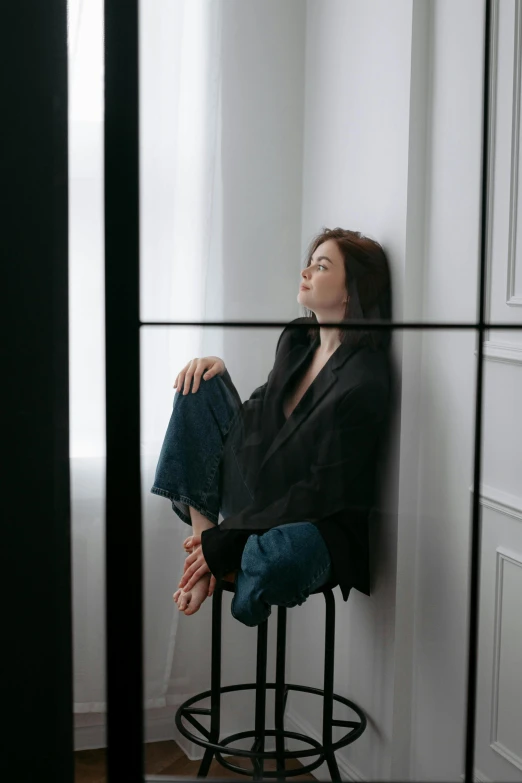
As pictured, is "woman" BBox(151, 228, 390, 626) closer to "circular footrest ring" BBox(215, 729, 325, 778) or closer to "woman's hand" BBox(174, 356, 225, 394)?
"woman's hand" BBox(174, 356, 225, 394)

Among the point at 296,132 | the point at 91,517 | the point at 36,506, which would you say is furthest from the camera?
the point at 91,517

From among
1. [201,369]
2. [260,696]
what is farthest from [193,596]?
[201,369]

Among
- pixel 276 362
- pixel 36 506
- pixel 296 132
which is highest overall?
pixel 296 132

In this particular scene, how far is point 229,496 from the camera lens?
0.76 m

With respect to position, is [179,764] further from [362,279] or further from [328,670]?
[362,279]

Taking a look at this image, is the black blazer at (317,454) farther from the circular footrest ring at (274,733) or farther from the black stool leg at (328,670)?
the circular footrest ring at (274,733)

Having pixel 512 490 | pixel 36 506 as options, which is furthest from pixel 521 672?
pixel 36 506

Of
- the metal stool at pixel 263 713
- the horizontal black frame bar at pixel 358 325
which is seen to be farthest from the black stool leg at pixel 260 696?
the horizontal black frame bar at pixel 358 325

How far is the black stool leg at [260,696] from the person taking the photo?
2.55 ft

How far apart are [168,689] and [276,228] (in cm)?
53

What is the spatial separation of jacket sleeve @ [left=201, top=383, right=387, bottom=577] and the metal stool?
0.04 metres

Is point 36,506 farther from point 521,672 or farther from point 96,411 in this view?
point 521,672

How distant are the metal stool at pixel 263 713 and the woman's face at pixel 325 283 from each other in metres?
0.32

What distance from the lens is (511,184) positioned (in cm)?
75
